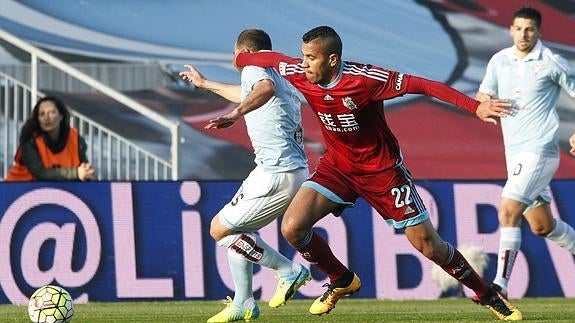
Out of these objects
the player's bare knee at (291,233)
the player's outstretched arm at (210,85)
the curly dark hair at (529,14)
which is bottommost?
the player's bare knee at (291,233)

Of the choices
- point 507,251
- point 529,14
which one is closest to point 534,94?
point 529,14

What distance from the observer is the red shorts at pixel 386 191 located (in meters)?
10.1

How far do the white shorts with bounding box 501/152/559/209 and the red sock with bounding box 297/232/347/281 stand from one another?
6.31 ft

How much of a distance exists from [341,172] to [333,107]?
577mm

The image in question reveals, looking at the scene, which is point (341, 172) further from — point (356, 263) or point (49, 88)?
point (49, 88)

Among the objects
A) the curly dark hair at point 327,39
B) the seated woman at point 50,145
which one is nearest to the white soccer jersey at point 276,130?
the curly dark hair at point 327,39

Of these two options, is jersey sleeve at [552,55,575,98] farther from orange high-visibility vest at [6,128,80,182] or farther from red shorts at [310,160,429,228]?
orange high-visibility vest at [6,128,80,182]

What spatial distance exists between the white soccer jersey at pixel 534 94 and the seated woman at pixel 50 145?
383 cm

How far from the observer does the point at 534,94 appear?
1214 cm

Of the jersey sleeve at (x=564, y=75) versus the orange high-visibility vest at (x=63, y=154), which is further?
the orange high-visibility vest at (x=63, y=154)

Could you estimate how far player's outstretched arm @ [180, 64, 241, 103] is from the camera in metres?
10.7

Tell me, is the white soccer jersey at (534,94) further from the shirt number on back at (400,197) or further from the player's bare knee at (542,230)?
the shirt number on back at (400,197)

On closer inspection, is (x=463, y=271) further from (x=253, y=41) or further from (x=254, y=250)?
(x=253, y=41)

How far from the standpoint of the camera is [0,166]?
1809 cm
